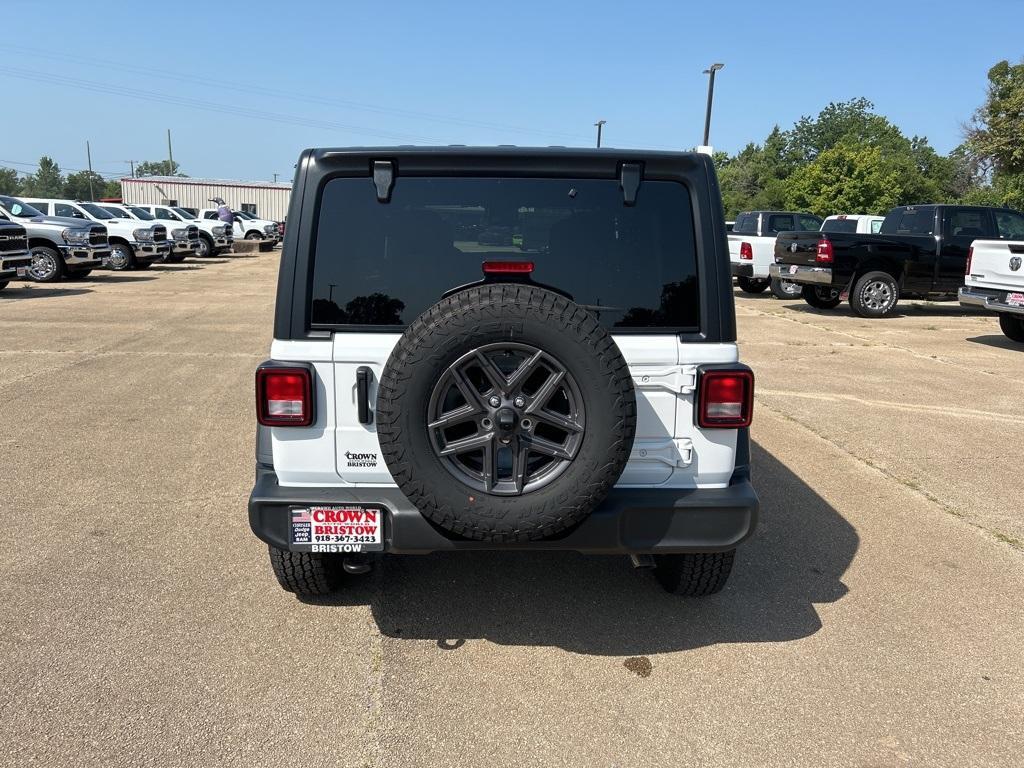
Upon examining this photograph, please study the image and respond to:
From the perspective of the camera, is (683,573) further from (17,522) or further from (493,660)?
(17,522)

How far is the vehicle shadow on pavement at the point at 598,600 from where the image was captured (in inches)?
136

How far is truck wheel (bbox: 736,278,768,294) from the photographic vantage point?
20.0 meters

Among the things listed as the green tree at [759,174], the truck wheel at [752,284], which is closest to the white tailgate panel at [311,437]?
the truck wheel at [752,284]

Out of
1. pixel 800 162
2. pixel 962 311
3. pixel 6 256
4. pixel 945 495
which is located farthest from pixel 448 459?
pixel 800 162

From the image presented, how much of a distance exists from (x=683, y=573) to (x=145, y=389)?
6.23 meters

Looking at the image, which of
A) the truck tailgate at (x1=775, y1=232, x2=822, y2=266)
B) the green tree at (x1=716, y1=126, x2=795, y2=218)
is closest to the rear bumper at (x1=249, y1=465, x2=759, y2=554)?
the truck tailgate at (x1=775, y1=232, x2=822, y2=266)

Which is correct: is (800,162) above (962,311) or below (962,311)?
above

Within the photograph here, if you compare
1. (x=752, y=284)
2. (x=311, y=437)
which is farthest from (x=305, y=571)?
(x=752, y=284)

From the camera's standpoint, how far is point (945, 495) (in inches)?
212

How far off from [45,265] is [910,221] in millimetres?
18576

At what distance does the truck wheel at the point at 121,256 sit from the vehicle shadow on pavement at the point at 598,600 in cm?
2187

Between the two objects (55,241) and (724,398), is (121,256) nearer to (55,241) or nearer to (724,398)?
(55,241)

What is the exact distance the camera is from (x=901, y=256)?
15.1 m

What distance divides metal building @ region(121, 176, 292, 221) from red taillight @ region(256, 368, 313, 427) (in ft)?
205
